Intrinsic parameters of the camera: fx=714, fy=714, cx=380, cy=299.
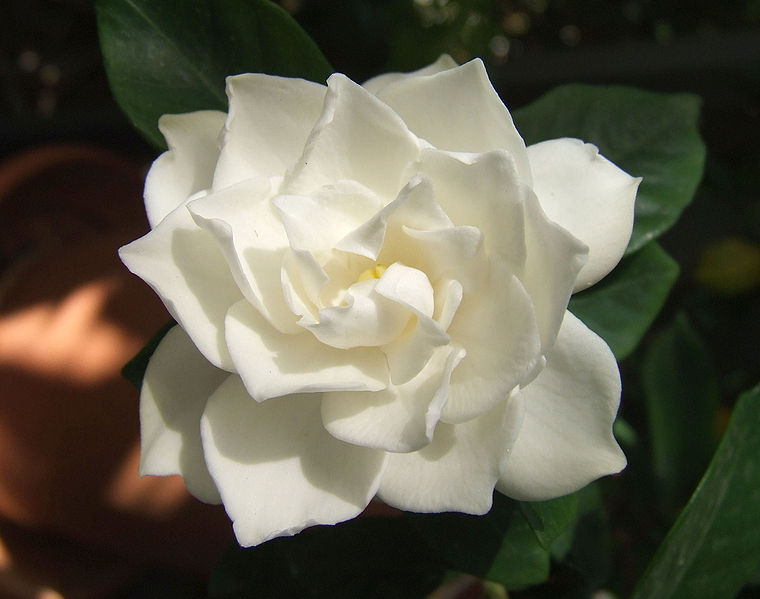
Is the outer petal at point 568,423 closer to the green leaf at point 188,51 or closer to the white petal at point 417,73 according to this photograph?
the white petal at point 417,73

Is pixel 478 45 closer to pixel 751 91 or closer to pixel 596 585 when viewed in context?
pixel 751 91

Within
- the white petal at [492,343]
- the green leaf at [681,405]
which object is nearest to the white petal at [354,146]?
the white petal at [492,343]

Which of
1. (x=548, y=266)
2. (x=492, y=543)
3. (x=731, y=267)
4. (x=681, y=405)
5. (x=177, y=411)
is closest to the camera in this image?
(x=548, y=266)

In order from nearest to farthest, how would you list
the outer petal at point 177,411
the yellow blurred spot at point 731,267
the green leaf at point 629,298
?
the outer petal at point 177,411
the green leaf at point 629,298
the yellow blurred spot at point 731,267

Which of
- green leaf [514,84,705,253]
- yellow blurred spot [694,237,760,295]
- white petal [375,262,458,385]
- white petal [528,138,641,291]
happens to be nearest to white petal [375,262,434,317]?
white petal [375,262,458,385]

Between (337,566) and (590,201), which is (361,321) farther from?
(337,566)

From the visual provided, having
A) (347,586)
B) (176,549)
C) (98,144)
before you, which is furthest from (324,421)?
(98,144)

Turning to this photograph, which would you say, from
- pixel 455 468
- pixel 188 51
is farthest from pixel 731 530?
pixel 188 51
